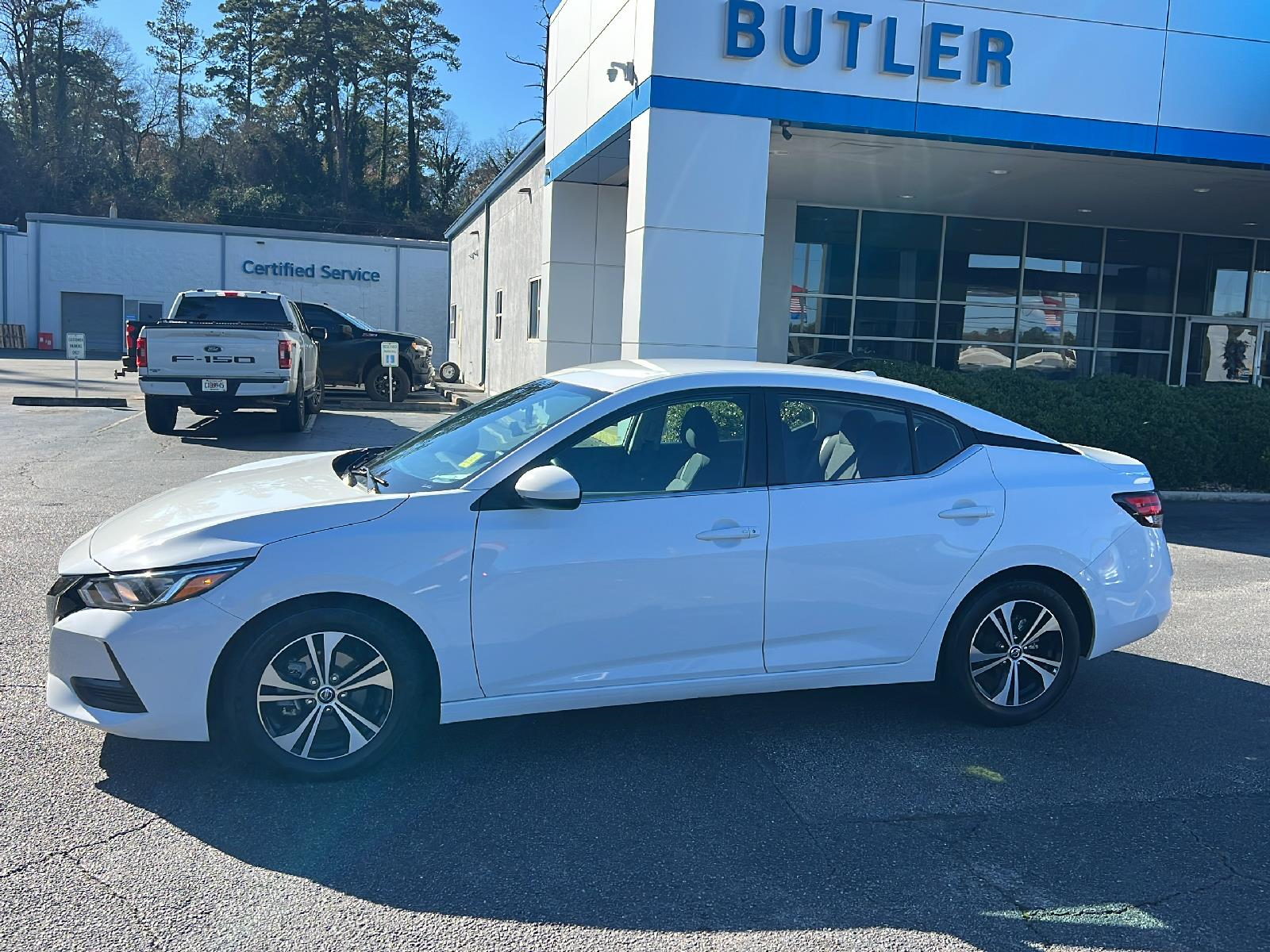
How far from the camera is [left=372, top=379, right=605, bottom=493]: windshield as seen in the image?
4.36 meters

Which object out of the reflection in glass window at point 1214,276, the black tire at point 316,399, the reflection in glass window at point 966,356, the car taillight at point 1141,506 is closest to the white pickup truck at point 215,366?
the black tire at point 316,399

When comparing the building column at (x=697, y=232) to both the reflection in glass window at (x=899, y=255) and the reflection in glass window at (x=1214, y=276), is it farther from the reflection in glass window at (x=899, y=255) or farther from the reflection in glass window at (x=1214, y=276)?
the reflection in glass window at (x=1214, y=276)

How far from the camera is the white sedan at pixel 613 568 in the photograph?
3.84 m

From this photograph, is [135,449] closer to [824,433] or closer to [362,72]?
[824,433]

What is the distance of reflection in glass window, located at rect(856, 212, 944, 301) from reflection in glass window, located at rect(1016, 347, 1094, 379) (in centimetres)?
234

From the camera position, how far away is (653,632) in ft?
13.9

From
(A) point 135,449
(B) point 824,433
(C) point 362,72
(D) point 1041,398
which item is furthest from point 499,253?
(C) point 362,72

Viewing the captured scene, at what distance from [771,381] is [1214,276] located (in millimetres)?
20551

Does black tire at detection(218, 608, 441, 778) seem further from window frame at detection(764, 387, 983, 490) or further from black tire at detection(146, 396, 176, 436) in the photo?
black tire at detection(146, 396, 176, 436)

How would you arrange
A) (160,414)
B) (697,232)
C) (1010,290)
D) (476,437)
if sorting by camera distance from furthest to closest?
(1010,290) → (160,414) → (697,232) → (476,437)

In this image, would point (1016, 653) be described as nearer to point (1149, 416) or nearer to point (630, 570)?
point (630, 570)

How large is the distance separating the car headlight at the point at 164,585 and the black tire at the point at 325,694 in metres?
0.25

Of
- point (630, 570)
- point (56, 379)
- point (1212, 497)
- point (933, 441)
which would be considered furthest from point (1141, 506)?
point (56, 379)

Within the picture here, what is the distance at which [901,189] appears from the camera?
680 inches
